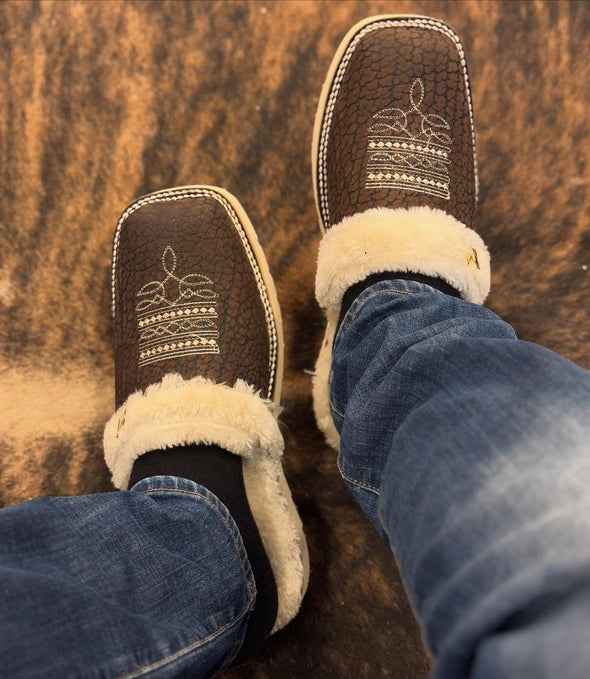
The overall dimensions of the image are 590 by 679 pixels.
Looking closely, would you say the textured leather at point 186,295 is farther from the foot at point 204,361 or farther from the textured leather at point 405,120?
the textured leather at point 405,120

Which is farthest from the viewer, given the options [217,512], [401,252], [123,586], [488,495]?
[401,252]

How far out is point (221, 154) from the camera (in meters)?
0.83

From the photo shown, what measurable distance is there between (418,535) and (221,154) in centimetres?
65

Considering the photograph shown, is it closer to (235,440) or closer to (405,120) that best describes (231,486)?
(235,440)

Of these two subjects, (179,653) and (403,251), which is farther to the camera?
(403,251)

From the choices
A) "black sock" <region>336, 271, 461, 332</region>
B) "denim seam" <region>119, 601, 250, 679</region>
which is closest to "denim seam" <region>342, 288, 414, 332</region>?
"black sock" <region>336, 271, 461, 332</region>

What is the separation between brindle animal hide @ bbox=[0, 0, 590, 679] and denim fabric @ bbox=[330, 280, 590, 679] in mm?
356

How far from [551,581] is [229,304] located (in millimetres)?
547

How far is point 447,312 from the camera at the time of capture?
1.88 ft

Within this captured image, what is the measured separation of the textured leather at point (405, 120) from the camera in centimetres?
75

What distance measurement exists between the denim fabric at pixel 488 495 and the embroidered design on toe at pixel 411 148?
31 cm

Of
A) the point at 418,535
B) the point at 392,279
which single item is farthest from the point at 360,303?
the point at 418,535

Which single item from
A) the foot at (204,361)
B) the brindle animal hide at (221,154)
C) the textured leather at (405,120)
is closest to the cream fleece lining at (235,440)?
the foot at (204,361)

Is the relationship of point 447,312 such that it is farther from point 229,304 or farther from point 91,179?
point 91,179
